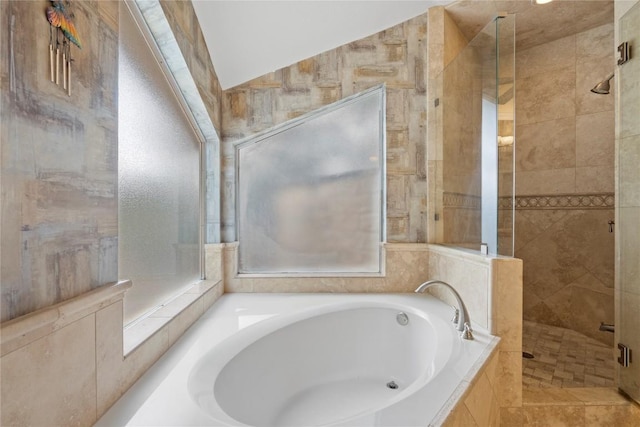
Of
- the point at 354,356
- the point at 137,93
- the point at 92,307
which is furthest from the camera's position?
the point at 354,356

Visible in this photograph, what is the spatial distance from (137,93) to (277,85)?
3.49ft

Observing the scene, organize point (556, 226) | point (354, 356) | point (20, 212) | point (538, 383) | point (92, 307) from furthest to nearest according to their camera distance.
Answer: point (556, 226)
point (354, 356)
point (538, 383)
point (92, 307)
point (20, 212)

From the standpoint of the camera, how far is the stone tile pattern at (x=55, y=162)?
58cm

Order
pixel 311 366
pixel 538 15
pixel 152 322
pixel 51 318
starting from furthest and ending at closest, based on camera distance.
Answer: pixel 538 15 → pixel 311 366 → pixel 152 322 → pixel 51 318

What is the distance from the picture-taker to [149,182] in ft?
4.24

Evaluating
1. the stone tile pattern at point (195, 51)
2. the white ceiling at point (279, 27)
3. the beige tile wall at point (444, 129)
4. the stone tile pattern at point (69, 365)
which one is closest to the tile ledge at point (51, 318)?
the stone tile pattern at point (69, 365)

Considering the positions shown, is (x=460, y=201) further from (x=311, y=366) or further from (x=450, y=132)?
(x=311, y=366)

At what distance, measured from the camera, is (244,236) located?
2139 millimetres

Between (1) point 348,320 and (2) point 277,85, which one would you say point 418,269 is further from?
(2) point 277,85

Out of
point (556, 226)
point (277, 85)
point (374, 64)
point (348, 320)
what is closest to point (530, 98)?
point (556, 226)

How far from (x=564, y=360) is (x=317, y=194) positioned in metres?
1.98

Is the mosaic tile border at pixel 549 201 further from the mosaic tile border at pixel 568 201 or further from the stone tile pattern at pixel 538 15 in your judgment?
the stone tile pattern at pixel 538 15

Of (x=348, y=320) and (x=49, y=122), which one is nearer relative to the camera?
(x=49, y=122)

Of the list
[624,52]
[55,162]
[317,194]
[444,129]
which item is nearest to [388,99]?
[444,129]
